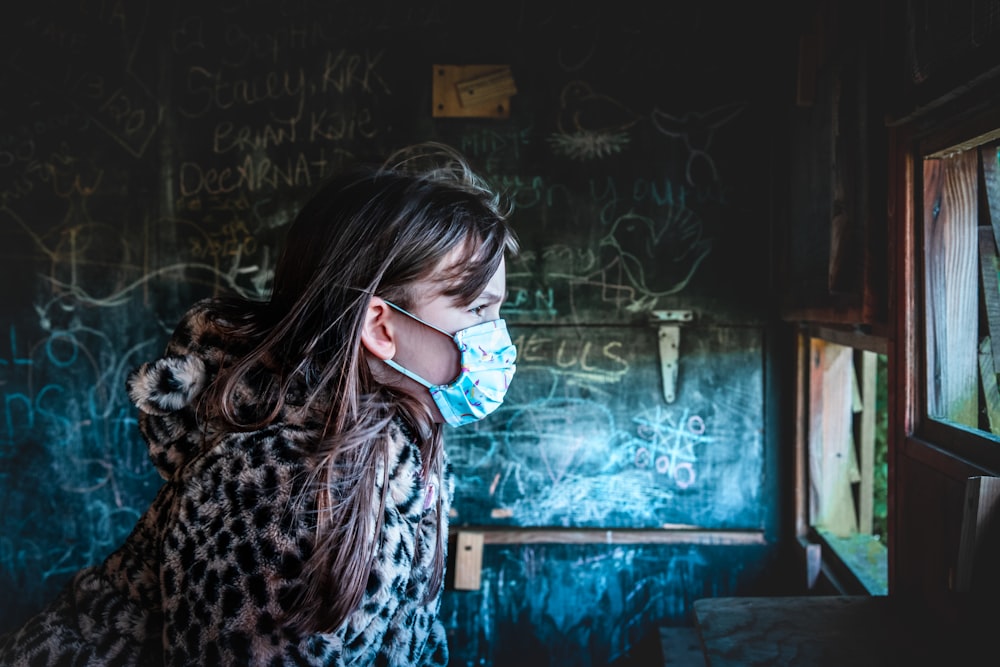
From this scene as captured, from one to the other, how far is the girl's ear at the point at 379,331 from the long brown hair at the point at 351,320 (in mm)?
26

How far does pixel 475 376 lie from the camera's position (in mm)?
1634

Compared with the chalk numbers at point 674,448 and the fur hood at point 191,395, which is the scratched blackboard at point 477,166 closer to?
the chalk numbers at point 674,448

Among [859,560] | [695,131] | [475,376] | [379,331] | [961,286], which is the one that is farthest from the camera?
[695,131]

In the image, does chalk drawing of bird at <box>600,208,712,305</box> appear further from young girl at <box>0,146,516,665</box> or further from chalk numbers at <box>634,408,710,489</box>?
young girl at <box>0,146,516,665</box>

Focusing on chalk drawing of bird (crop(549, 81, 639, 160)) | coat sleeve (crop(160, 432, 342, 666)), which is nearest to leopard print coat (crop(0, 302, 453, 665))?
coat sleeve (crop(160, 432, 342, 666))

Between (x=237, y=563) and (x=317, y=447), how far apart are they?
0.22 metres

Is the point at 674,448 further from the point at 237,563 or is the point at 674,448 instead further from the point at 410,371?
the point at 237,563

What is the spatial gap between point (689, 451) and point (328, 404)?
99.9 inches

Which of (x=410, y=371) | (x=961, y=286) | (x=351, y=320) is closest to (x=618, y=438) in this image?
(x=961, y=286)

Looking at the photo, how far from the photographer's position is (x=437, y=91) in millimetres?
3467

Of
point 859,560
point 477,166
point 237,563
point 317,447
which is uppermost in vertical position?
point 477,166

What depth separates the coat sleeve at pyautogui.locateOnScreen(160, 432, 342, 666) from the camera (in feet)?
3.61

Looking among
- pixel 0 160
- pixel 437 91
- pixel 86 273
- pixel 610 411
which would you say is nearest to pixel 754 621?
pixel 610 411

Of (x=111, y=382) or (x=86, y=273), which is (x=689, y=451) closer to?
(x=111, y=382)
